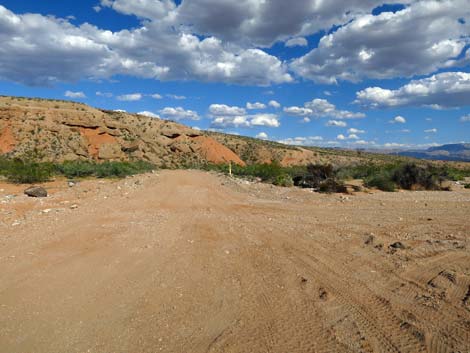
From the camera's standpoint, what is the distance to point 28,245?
24.9 ft

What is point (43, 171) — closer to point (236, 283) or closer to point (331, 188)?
point (331, 188)

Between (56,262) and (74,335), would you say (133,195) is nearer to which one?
(56,262)

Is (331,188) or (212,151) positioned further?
(212,151)

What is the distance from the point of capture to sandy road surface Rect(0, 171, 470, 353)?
4074 mm

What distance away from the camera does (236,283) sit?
18.3 feet

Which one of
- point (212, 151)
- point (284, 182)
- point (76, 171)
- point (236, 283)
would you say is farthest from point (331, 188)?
point (212, 151)

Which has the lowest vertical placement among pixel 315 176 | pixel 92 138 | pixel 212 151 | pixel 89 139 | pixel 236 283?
pixel 236 283

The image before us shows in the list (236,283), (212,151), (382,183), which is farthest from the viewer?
(212,151)

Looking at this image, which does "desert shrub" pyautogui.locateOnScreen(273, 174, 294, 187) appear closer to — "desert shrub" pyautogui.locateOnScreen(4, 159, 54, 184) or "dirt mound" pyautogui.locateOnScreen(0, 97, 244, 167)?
"desert shrub" pyautogui.locateOnScreen(4, 159, 54, 184)

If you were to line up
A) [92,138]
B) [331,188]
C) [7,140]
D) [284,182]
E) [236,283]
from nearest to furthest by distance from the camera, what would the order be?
[236,283] < [331,188] < [284,182] < [7,140] < [92,138]

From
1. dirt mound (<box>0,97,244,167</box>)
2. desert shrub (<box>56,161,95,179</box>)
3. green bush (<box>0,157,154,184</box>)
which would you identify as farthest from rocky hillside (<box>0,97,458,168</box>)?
green bush (<box>0,157,154,184</box>)

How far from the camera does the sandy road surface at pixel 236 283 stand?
13.4ft

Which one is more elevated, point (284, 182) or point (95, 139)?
point (95, 139)

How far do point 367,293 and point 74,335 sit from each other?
3738 mm
